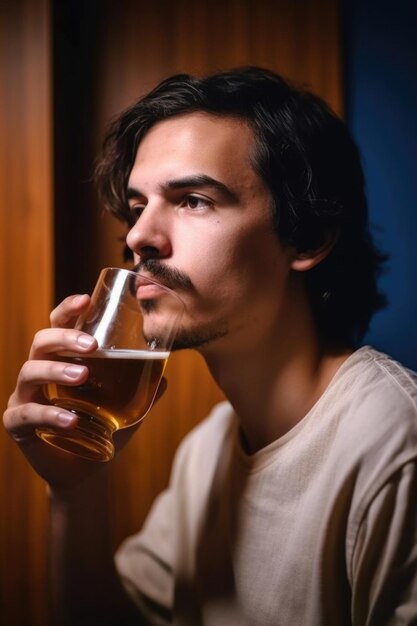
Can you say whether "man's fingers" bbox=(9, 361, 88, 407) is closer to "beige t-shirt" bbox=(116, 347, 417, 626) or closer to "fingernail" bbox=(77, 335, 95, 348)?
"fingernail" bbox=(77, 335, 95, 348)

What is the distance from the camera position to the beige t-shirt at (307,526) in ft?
2.97

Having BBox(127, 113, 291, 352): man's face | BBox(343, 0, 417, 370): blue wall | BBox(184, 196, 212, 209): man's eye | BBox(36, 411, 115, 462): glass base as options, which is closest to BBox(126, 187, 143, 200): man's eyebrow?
BBox(127, 113, 291, 352): man's face

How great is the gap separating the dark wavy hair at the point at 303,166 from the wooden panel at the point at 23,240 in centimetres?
20

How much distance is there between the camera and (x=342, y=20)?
1527 mm

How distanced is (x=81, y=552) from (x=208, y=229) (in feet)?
2.36

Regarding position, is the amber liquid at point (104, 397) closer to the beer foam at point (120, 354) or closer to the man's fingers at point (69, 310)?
the beer foam at point (120, 354)

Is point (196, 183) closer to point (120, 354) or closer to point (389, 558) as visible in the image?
point (120, 354)

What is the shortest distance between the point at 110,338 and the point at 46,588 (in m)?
1.11

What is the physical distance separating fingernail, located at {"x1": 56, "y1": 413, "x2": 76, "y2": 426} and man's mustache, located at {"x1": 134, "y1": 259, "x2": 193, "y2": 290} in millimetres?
351

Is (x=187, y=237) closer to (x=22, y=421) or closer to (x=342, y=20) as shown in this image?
(x=22, y=421)

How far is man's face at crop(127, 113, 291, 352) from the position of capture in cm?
108

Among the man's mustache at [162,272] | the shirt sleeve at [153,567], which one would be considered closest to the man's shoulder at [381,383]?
the man's mustache at [162,272]

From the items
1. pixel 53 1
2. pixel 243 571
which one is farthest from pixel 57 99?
pixel 243 571

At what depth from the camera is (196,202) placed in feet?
3.72
